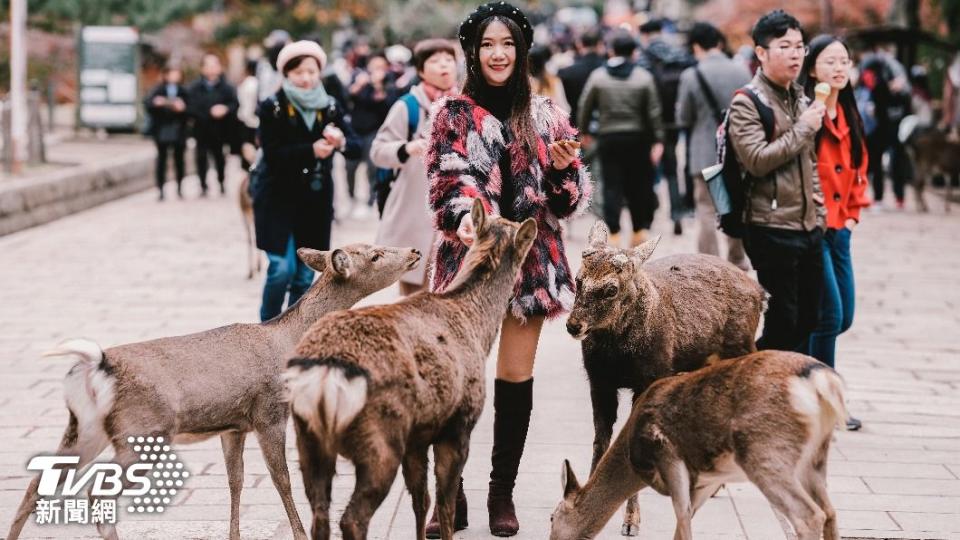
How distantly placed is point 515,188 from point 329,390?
5.50ft

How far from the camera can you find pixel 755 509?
6293mm

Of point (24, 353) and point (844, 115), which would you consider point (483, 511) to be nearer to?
point (844, 115)

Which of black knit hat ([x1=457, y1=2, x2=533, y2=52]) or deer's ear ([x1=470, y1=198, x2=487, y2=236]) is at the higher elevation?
black knit hat ([x1=457, y1=2, x2=533, y2=52])

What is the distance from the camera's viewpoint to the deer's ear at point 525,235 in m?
5.28

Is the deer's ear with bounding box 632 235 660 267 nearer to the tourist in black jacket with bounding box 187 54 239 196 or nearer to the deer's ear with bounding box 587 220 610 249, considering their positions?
the deer's ear with bounding box 587 220 610 249

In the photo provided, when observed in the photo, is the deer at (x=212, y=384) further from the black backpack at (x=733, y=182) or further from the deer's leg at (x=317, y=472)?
the black backpack at (x=733, y=182)

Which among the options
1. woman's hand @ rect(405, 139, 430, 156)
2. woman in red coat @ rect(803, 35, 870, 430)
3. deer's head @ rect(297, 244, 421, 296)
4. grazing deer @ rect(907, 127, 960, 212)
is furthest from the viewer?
grazing deer @ rect(907, 127, 960, 212)

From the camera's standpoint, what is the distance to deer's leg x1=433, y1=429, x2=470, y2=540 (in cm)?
504

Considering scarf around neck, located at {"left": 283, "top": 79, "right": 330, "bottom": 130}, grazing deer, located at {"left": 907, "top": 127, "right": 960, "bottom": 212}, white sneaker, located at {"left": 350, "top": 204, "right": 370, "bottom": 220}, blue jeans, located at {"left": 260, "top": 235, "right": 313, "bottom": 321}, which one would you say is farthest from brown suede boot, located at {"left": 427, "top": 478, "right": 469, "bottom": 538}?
grazing deer, located at {"left": 907, "top": 127, "right": 960, "bottom": 212}

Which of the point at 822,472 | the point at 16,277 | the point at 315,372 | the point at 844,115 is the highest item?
the point at 844,115

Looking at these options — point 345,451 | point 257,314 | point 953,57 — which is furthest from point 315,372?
point 953,57

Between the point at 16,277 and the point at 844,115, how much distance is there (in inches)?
322

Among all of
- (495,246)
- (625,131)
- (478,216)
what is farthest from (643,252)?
(625,131)

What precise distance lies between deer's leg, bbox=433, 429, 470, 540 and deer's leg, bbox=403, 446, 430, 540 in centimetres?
5
